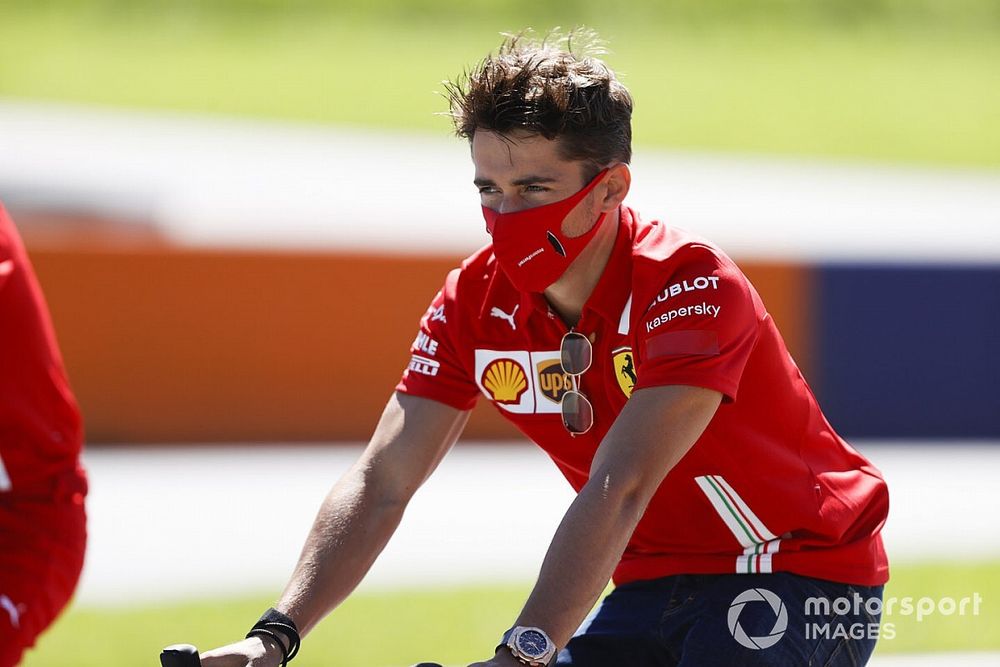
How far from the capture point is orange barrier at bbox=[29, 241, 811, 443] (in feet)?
33.0

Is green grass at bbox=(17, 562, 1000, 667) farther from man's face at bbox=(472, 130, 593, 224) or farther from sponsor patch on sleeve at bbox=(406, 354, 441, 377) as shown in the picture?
man's face at bbox=(472, 130, 593, 224)

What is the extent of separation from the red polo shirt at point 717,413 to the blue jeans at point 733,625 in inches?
1.4

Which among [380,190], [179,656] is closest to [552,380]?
[179,656]

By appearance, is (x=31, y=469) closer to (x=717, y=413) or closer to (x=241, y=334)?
(x=717, y=413)

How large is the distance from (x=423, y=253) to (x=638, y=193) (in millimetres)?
4278

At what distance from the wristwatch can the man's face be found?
0.89 metres

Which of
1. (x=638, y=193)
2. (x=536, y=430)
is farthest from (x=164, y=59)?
(x=536, y=430)

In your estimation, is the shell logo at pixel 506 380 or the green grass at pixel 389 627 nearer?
the shell logo at pixel 506 380

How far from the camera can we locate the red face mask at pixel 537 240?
3.16 m

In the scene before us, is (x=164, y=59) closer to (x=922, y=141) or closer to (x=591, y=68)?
(x=922, y=141)

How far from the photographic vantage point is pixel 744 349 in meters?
3.06

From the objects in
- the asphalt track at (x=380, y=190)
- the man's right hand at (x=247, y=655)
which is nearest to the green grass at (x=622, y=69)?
the asphalt track at (x=380, y=190)

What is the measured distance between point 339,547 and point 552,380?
57 centimetres

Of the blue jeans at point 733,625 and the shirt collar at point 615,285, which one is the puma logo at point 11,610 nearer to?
the blue jeans at point 733,625
